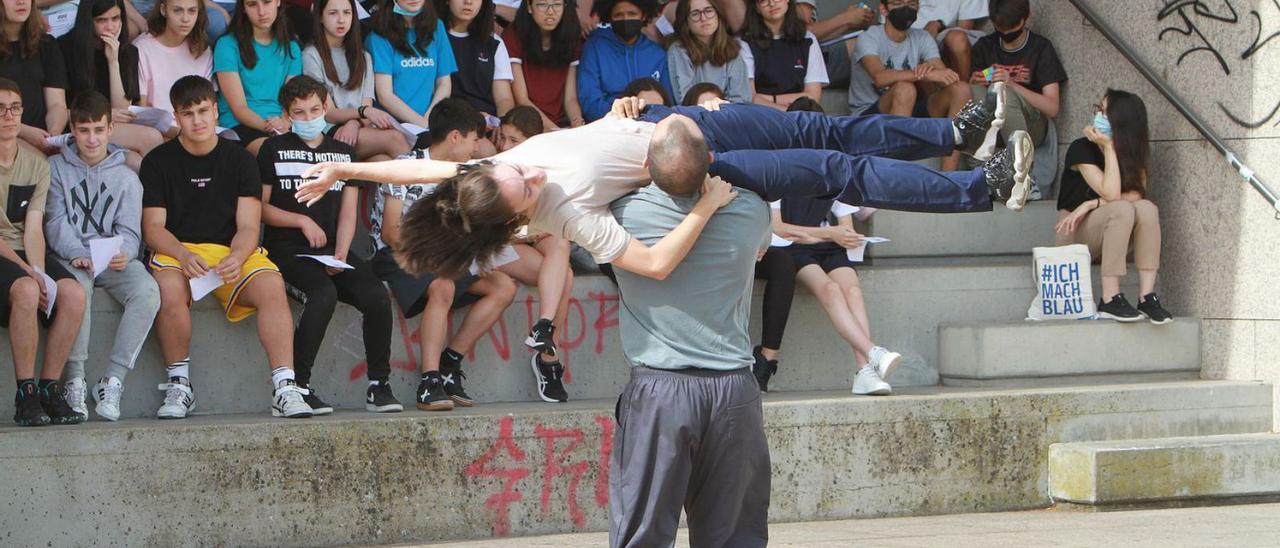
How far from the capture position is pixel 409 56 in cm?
857

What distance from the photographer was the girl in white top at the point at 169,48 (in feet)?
26.2

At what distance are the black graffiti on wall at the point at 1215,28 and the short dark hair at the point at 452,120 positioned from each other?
160 inches

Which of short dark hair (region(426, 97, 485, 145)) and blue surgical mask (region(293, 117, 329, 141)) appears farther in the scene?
short dark hair (region(426, 97, 485, 145))

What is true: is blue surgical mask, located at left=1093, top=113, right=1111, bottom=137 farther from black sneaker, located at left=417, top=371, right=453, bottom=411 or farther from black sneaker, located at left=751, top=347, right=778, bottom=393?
black sneaker, located at left=417, top=371, right=453, bottom=411

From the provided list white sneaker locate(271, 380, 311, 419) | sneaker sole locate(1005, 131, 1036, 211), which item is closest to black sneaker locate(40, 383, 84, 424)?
white sneaker locate(271, 380, 311, 419)

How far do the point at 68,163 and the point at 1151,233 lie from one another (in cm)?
564

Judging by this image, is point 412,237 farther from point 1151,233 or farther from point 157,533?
point 1151,233

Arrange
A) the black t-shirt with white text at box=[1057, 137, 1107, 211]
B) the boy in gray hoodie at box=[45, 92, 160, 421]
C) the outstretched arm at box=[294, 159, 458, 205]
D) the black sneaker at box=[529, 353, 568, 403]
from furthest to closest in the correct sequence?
the black t-shirt with white text at box=[1057, 137, 1107, 211] → the black sneaker at box=[529, 353, 568, 403] → the boy in gray hoodie at box=[45, 92, 160, 421] → the outstretched arm at box=[294, 159, 458, 205]

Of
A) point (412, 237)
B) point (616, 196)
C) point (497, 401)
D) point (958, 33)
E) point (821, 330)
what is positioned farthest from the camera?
point (958, 33)

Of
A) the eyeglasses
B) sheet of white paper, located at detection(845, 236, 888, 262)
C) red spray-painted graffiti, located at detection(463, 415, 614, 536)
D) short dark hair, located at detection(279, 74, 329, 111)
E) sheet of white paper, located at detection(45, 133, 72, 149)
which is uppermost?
the eyeglasses

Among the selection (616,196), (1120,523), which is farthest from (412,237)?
(1120,523)

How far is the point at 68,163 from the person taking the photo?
7.11 meters

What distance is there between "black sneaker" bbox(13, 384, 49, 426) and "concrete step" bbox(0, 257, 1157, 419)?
1.23ft

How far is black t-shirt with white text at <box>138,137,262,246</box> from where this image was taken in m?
7.16
